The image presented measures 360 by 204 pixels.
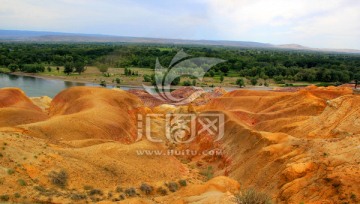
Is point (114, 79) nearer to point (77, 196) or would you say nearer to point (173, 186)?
point (173, 186)

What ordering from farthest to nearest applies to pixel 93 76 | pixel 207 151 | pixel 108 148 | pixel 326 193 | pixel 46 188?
pixel 93 76 < pixel 207 151 < pixel 108 148 < pixel 46 188 < pixel 326 193

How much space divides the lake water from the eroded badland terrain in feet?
117

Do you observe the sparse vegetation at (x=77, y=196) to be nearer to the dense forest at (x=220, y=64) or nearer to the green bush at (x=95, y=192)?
the green bush at (x=95, y=192)

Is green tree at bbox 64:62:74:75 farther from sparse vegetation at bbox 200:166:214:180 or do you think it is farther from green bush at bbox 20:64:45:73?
sparse vegetation at bbox 200:166:214:180

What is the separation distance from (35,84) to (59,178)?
63.3m

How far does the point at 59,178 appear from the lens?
1511cm

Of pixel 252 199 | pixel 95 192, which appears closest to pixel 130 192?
pixel 95 192

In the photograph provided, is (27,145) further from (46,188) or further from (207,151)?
(207,151)

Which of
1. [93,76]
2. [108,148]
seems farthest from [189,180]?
[93,76]

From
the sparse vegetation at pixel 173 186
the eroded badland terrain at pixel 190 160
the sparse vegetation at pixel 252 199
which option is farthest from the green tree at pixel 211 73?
the sparse vegetation at pixel 252 199

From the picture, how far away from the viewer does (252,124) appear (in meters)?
30.5

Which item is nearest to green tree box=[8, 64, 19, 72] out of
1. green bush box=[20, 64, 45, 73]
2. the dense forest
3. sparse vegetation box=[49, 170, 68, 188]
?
the dense forest

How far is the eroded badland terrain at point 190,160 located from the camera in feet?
45.0

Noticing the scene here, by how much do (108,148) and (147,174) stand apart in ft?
10.5
